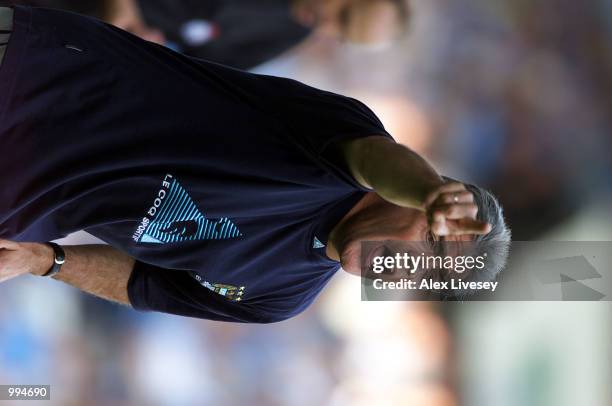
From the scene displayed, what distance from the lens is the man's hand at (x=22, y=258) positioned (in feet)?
3.83

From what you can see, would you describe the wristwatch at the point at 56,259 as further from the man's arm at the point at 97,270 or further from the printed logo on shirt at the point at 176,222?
the printed logo on shirt at the point at 176,222

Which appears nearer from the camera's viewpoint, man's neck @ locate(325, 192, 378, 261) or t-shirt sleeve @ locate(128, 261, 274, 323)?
man's neck @ locate(325, 192, 378, 261)

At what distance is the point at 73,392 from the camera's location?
6.46 feet

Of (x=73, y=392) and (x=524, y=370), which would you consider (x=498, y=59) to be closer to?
(x=524, y=370)

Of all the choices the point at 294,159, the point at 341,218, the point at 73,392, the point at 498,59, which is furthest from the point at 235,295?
the point at 498,59

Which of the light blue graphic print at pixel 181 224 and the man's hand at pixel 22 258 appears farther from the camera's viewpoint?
the man's hand at pixel 22 258

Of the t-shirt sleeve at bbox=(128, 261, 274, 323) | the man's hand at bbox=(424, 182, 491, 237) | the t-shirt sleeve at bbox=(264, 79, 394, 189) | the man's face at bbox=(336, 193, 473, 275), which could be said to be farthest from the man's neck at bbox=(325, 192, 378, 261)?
the man's hand at bbox=(424, 182, 491, 237)

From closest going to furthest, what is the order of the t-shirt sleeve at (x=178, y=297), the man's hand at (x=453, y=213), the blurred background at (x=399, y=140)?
the man's hand at (x=453, y=213)
the t-shirt sleeve at (x=178, y=297)
the blurred background at (x=399, y=140)

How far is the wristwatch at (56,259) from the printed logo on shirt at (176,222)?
30 cm

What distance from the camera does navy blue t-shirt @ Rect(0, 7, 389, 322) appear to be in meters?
0.92

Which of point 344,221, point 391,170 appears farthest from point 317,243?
point 391,170

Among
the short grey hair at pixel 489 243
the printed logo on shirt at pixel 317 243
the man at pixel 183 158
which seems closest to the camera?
the man at pixel 183 158

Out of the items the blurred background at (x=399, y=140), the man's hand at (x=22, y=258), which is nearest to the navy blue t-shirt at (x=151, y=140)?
the man's hand at (x=22, y=258)

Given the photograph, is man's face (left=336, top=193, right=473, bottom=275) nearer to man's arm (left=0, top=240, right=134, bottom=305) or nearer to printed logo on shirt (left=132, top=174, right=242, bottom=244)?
printed logo on shirt (left=132, top=174, right=242, bottom=244)
